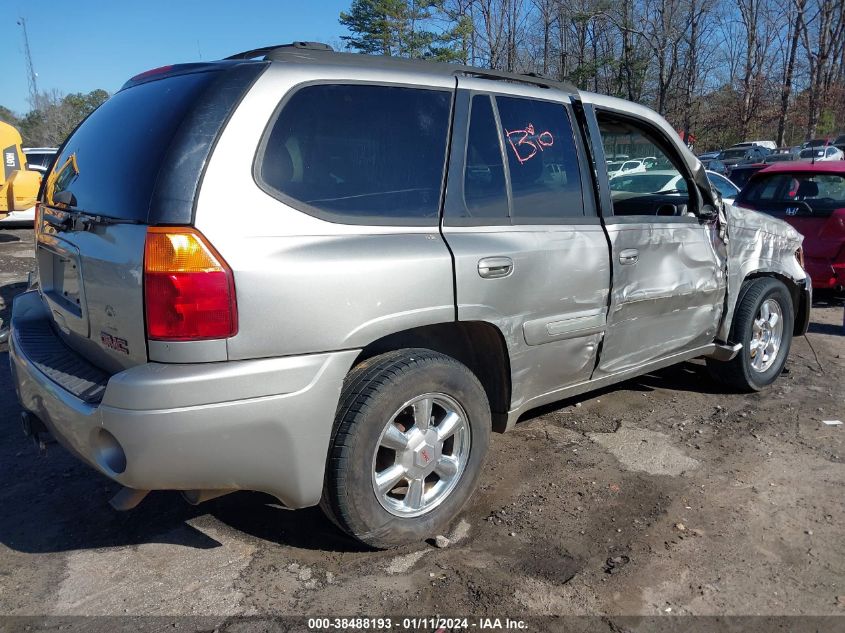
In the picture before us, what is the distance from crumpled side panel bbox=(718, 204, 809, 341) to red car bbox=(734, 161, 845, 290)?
9.52 feet

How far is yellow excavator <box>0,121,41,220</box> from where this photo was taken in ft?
39.8

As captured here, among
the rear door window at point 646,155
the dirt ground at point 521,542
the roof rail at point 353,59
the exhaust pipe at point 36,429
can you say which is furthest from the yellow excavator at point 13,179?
the roof rail at point 353,59

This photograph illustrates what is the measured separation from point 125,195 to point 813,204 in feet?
25.1

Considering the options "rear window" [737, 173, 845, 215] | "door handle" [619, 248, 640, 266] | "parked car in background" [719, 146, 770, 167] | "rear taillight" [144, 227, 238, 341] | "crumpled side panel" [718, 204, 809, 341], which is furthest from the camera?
"parked car in background" [719, 146, 770, 167]

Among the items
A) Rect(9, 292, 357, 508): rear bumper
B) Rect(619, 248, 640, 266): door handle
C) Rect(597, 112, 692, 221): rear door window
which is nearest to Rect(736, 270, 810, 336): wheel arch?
Rect(597, 112, 692, 221): rear door window

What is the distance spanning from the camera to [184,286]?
2.23m

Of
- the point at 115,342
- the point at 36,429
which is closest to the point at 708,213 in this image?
the point at 115,342

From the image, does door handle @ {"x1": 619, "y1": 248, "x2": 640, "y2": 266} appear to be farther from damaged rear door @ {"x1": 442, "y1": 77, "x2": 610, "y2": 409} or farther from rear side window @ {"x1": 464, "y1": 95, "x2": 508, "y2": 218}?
rear side window @ {"x1": 464, "y1": 95, "x2": 508, "y2": 218}

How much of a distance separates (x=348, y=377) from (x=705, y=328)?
270cm

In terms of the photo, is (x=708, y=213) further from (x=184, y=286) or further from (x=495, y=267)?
(x=184, y=286)

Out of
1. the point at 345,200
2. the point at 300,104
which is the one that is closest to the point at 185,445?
the point at 345,200

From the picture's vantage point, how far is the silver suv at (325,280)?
2273mm

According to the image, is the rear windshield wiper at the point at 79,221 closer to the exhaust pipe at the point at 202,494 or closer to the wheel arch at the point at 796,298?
the exhaust pipe at the point at 202,494

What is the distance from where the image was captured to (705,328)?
14.3 ft
